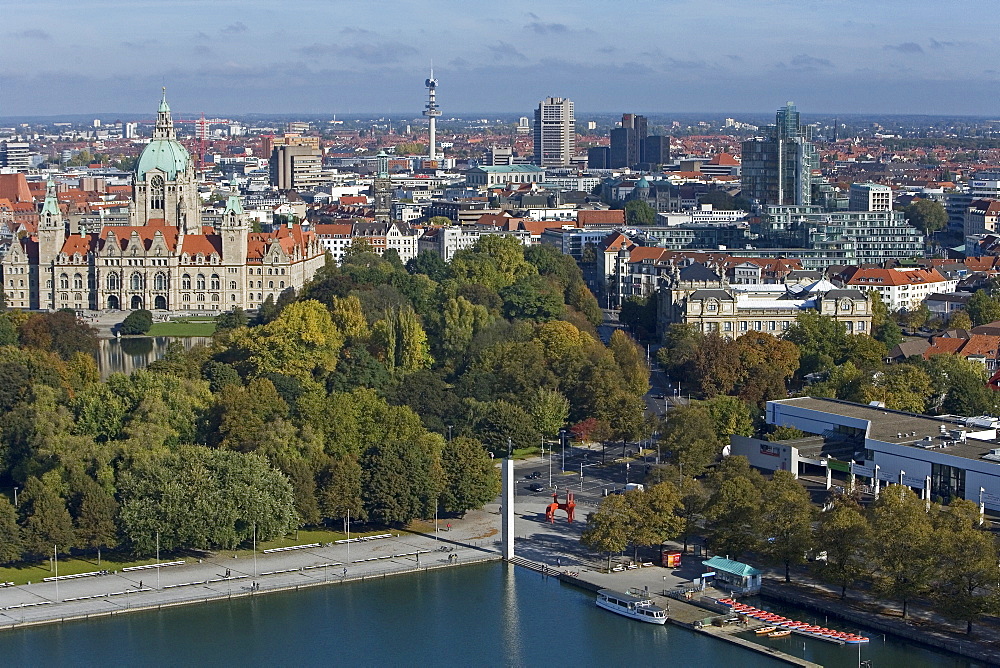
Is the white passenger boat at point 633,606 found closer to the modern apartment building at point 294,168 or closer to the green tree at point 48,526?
the green tree at point 48,526

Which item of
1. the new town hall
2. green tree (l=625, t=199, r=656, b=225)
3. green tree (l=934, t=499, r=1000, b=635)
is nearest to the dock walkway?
green tree (l=934, t=499, r=1000, b=635)

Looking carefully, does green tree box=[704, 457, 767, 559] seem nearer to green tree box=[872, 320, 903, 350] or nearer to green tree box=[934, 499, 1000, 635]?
green tree box=[934, 499, 1000, 635]

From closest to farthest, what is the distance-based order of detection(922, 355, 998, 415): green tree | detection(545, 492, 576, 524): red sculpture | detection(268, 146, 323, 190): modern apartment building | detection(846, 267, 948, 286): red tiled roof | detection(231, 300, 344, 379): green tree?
detection(545, 492, 576, 524): red sculpture, detection(922, 355, 998, 415): green tree, detection(231, 300, 344, 379): green tree, detection(846, 267, 948, 286): red tiled roof, detection(268, 146, 323, 190): modern apartment building

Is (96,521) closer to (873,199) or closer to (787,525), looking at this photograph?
(787,525)

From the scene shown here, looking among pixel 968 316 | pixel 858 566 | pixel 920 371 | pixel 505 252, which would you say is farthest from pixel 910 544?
pixel 505 252

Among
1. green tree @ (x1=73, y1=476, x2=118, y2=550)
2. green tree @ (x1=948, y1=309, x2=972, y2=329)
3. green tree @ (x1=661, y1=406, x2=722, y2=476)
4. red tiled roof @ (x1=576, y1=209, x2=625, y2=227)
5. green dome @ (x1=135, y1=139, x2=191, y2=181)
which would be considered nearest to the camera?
green tree @ (x1=73, y1=476, x2=118, y2=550)

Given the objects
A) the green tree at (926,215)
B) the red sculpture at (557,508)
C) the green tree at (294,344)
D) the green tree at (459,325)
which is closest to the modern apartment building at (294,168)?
the green tree at (926,215)

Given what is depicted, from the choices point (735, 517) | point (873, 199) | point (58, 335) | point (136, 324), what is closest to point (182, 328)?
point (136, 324)
